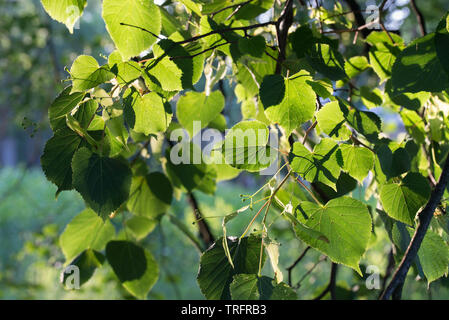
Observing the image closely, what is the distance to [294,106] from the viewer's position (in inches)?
13.1

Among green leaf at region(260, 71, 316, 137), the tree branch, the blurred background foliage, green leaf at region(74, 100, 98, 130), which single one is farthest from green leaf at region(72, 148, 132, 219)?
the blurred background foliage

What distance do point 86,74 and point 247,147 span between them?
0.14 meters

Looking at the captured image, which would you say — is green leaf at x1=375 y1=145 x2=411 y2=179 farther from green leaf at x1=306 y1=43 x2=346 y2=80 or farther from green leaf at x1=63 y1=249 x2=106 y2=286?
green leaf at x1=63 y1=249 x2=106 y2=286

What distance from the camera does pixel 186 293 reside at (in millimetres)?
2598

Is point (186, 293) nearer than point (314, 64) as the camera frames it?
No

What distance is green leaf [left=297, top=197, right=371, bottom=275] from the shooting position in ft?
1.00

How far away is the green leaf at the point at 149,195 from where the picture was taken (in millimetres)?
516

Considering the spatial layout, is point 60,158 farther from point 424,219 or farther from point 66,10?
point 424,219

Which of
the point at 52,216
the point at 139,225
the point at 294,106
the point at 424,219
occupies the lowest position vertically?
the point at 52,216

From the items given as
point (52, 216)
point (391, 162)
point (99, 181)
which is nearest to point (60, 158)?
point (99, 181)

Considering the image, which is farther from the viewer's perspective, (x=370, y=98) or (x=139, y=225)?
(x=139, y=225)

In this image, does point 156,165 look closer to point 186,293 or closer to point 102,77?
point 102,77

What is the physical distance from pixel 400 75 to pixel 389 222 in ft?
0.51
